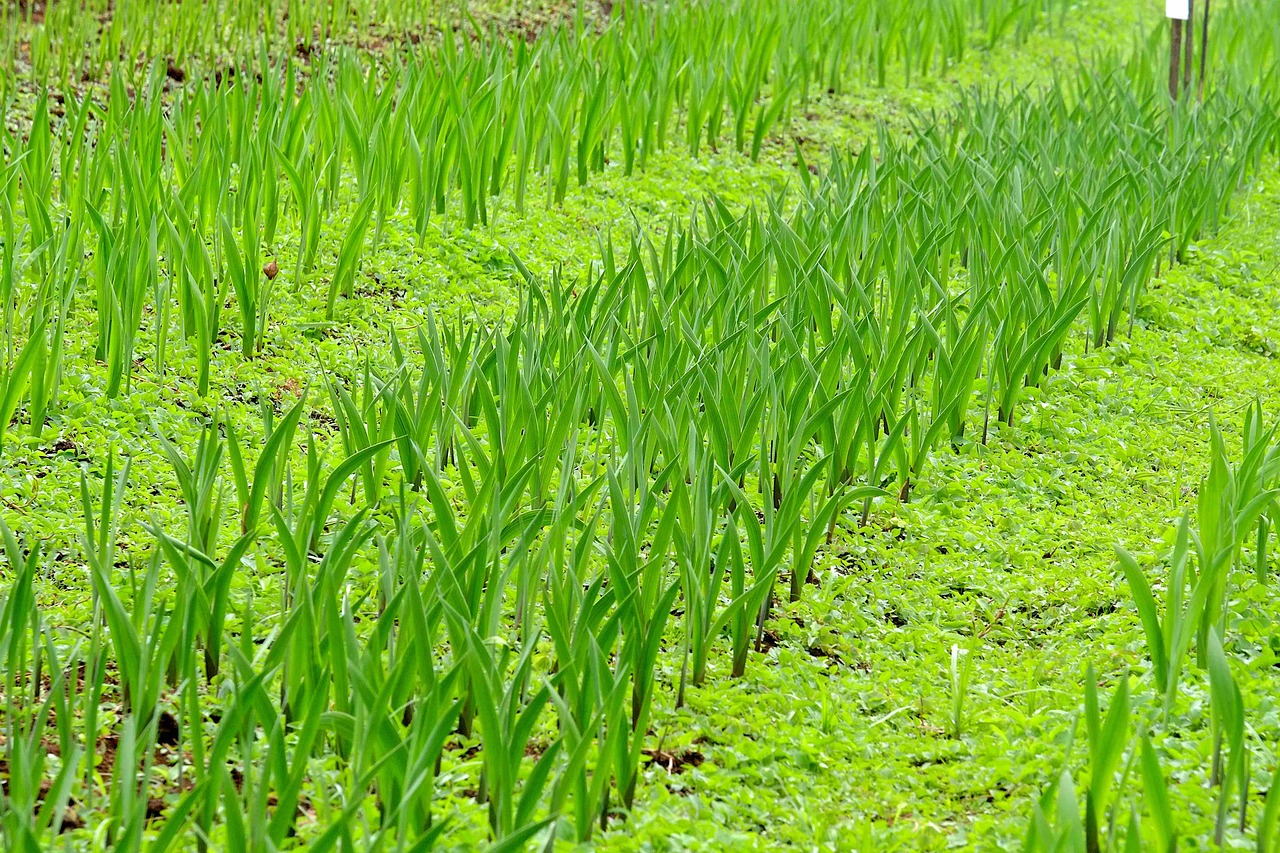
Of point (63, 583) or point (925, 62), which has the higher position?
point (925, 62)

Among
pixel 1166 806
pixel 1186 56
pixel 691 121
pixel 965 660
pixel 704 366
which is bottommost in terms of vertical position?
pixel 965 660

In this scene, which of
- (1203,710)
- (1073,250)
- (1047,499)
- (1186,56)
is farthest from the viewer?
(1186,56)

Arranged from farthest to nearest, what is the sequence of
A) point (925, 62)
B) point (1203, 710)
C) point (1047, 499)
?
point (925, 62) < point (1047, 499) < point (1203, 710)

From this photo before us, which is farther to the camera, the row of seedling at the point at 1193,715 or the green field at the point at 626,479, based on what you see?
the green field at the point at 626,479

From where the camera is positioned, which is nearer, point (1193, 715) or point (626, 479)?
point (1193, 715)

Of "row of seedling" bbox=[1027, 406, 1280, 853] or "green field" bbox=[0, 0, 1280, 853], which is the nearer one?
"row of seedling" bbox=[1027, 406, 1280, 853]

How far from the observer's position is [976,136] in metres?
4.22

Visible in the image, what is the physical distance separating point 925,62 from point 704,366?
14.5ft

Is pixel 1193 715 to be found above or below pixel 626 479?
below

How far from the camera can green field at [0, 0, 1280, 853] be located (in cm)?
169

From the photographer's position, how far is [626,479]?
229cm

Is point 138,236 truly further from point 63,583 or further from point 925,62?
point 925,62

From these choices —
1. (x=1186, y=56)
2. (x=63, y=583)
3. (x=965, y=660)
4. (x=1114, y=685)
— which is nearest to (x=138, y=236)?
(x=63, y=583)

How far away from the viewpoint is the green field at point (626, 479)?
1687mm
